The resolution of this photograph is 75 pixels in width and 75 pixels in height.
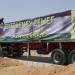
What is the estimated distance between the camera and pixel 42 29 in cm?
1991

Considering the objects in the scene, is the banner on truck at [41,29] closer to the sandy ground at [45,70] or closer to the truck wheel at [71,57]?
the truck wheel at [71,57]

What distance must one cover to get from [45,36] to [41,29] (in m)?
0.62

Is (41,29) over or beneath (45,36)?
over

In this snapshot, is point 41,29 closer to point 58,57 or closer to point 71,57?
point 58,57

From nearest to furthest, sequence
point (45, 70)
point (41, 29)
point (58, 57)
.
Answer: point (45, 70) → point (58, 57) → point (41, 29)

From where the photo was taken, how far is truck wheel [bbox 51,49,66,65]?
17791mm

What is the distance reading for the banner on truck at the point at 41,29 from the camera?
1794cm

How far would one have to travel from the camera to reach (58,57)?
18.3 meters

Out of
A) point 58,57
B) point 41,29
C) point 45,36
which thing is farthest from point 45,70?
point 41,29

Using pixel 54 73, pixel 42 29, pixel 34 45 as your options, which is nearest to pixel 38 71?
pixel 54 73

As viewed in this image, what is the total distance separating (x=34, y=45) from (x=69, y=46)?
3.99m

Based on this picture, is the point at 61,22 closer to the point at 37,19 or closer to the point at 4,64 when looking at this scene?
the point at 37,19

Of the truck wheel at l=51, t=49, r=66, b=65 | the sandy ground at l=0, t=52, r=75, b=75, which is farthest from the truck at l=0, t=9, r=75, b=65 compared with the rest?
the sandy ground at l=0, t=52, r=75, b=75

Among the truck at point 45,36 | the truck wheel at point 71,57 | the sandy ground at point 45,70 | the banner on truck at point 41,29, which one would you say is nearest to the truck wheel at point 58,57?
the truck at point 45,36
